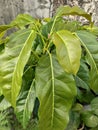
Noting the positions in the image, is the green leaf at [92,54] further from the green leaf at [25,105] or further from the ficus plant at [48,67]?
the green leaf at [25,105]

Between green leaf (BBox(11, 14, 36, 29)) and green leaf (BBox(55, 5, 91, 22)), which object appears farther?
green leaf (BBox(11, 14, 36, 29))

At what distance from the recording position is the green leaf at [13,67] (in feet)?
3.21

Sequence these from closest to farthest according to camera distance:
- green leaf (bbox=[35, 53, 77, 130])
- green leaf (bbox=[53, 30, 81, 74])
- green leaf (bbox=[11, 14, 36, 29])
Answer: green leaf (bbox=[53, 30, 81, 74])
green leaf (bbox=[35, 53, 77, 130])
green leaf (bbox=[11, 14, 36, 29])

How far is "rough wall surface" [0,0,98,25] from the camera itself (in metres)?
1.57

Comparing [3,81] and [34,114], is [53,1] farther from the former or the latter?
[3,81]

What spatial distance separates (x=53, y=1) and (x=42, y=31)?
48 centimetres

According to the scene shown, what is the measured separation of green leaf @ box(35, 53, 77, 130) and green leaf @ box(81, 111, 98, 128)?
0.28 m

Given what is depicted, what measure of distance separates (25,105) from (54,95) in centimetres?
23

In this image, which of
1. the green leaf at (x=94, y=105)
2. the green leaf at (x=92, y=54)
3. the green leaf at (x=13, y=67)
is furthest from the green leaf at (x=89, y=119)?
the green leaf at (x=13, y=67)

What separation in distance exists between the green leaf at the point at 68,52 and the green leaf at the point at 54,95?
0.11m

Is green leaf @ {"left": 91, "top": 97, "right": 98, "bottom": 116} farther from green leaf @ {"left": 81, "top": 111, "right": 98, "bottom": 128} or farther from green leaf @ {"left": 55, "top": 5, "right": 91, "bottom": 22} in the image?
green leaf @ {"left": 55, "top": 5, "right": 91, "bottom": 22}

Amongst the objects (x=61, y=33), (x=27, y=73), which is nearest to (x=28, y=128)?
(x=27, y=73)

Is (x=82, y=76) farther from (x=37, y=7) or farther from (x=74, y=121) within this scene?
(x=37, y=7)

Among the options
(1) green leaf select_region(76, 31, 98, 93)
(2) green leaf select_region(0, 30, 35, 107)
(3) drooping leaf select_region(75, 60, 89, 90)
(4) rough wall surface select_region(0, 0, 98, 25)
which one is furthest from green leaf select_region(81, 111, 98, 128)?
(4) rough wall surface select_region(0, 0, 98, 25)
